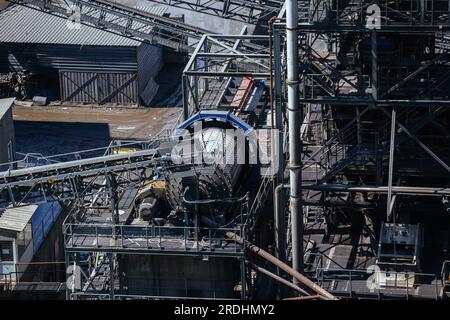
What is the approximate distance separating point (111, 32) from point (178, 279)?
24586 mm

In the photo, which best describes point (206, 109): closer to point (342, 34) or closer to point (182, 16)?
point (342, 34)

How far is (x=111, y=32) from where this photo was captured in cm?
6456

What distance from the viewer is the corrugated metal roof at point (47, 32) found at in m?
68.3

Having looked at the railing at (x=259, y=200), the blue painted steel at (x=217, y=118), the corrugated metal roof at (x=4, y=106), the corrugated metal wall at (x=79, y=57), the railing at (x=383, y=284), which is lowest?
the railing at (x=383, y=284)

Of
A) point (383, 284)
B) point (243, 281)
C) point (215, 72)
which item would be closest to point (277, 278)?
point (243, 281)

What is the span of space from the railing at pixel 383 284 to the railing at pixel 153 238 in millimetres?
3778

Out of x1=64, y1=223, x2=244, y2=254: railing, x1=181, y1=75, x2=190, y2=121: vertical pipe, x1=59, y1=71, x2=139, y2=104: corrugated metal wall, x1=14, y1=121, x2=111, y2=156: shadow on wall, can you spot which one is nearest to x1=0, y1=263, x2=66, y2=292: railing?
x1=64, y1=223, x2=244, y2=254: railing

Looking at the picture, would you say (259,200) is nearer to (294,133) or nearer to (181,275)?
(181,275)

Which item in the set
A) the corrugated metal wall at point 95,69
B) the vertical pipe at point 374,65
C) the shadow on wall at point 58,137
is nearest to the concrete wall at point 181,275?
the vertical pipe at point 374,65

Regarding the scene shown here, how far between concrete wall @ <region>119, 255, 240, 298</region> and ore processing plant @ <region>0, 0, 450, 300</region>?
0.17ft

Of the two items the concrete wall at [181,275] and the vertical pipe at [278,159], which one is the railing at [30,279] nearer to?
the concrete wall at [181,275]

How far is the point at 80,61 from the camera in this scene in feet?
225

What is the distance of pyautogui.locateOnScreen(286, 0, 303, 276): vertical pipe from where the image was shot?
3981 cm

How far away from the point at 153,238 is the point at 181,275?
1.75m
